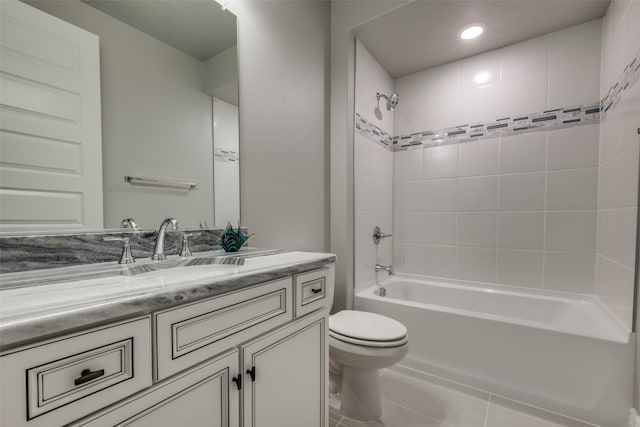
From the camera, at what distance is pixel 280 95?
1570 millimetres

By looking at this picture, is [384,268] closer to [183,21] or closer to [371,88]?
[371,88]

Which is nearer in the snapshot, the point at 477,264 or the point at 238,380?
the point at 238,380

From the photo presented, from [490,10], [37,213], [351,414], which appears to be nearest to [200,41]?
[37,213]

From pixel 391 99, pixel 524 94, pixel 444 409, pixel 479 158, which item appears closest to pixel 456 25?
pixel 391 99

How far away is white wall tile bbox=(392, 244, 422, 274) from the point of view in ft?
8.00

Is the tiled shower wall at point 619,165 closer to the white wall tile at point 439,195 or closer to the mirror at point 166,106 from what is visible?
the white wall tile at point 439,195

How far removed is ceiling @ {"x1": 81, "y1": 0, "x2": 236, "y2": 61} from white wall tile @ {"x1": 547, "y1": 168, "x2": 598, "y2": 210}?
7.11 ft

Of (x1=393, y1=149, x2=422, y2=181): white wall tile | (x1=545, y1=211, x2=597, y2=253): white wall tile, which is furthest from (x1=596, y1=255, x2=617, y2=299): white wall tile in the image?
(x1=393, y1=149, x2=422, y2=181): white wall tile

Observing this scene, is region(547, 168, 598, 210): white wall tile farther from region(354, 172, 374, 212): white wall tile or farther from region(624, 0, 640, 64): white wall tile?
region(354, 172, 374, 212): white wall tile

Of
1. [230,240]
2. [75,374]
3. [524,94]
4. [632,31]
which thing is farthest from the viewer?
[524,94]

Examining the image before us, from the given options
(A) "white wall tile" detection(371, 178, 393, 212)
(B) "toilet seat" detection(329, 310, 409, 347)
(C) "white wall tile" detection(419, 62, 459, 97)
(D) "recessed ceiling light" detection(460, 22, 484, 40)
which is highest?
(D) "recessed ceiling light" detection(460, 22, 484, 40)

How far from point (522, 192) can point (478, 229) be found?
387 mm

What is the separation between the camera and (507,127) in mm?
2074

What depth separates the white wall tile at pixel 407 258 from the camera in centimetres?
244
